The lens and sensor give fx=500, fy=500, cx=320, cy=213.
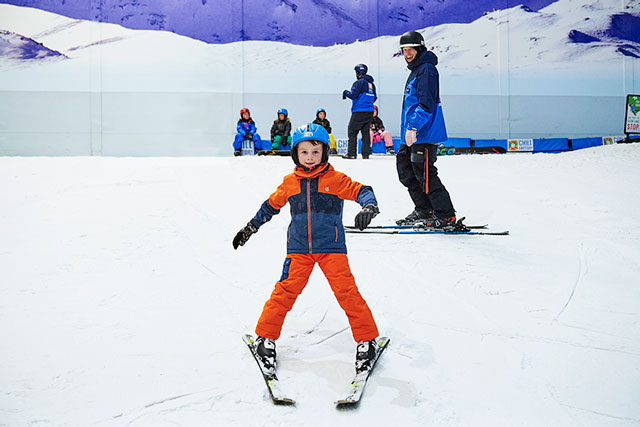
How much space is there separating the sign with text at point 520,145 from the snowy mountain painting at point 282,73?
465mm

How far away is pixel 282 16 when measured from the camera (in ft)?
49.4

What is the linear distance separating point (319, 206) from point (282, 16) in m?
14.1

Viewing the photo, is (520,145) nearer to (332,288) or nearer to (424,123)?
(424,123)

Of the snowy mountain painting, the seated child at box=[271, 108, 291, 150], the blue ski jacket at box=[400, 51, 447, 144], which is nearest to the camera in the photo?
the blue ski jacket at box=[400, 51, 447, 144]

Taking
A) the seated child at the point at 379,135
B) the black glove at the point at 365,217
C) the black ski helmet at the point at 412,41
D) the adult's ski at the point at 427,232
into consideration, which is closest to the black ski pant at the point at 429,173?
the adult's ski at the point at 427,232

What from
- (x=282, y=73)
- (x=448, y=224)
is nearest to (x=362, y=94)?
(x=448, y=224)

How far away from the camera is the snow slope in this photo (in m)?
1.98

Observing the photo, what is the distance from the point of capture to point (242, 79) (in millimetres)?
14477

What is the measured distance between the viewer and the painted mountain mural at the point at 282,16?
14258 mm

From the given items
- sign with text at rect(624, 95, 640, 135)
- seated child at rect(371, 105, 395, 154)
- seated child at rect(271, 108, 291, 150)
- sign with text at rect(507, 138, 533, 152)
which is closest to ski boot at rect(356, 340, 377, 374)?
seated child at rect(271, 108, 291, 150)

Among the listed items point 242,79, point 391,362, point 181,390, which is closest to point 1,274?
point 181,390

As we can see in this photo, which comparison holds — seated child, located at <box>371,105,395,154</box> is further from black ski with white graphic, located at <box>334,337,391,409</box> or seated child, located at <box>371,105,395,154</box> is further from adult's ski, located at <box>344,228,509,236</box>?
black ski with white graphic, located at <box>334,337,391,409</box>

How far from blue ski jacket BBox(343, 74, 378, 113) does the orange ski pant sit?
23.1 ft

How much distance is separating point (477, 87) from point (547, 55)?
7.44 feet
